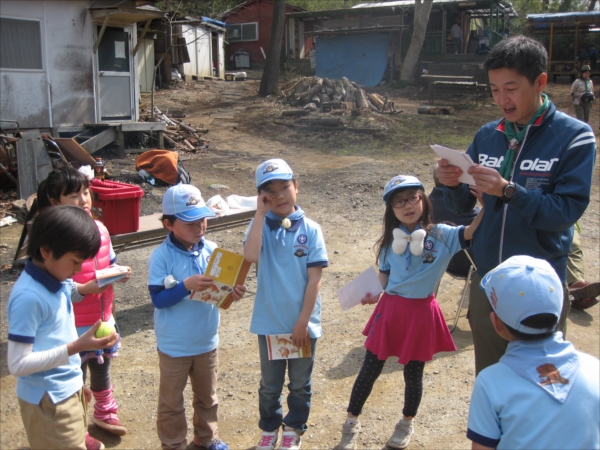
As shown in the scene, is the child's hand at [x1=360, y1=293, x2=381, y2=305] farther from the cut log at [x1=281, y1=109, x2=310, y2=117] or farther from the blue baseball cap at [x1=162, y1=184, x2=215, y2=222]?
the cut log at [x1=281, y1=109, x2=310, y2=117]

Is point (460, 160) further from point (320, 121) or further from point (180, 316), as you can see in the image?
point (320, 121)

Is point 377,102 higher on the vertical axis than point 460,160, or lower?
higher

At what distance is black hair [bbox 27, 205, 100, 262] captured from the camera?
7.67 ft

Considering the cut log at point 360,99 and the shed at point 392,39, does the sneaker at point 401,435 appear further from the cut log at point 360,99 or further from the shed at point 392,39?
the shed at point 392,39

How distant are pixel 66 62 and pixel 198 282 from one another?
36.8 feet

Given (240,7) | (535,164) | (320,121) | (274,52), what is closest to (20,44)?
(320,121)

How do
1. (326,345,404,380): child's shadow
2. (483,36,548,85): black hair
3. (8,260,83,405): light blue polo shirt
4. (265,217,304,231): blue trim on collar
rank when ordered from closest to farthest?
(8,260,83,405): light blue polo shirt, (483,36,548,85): black hair, (265,217,304,231): blue trim on collar, (326,345,404,380): child's shadow

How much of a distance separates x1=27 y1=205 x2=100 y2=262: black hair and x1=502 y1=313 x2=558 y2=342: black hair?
172cm

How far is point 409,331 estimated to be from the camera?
321cm

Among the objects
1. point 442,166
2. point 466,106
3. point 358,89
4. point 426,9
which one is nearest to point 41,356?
point 442,166

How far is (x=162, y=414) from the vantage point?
3.15 metres

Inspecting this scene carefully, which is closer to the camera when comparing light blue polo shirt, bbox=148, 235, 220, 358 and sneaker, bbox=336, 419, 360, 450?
light blue polo shirt, bbox=148, 235, 220, 358

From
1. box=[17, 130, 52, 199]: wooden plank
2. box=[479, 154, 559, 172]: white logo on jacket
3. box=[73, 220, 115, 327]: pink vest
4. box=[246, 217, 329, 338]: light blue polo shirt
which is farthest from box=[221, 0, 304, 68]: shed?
box=[479, 154, 559, 172]: white logo on jacket

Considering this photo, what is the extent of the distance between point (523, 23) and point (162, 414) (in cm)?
3236
